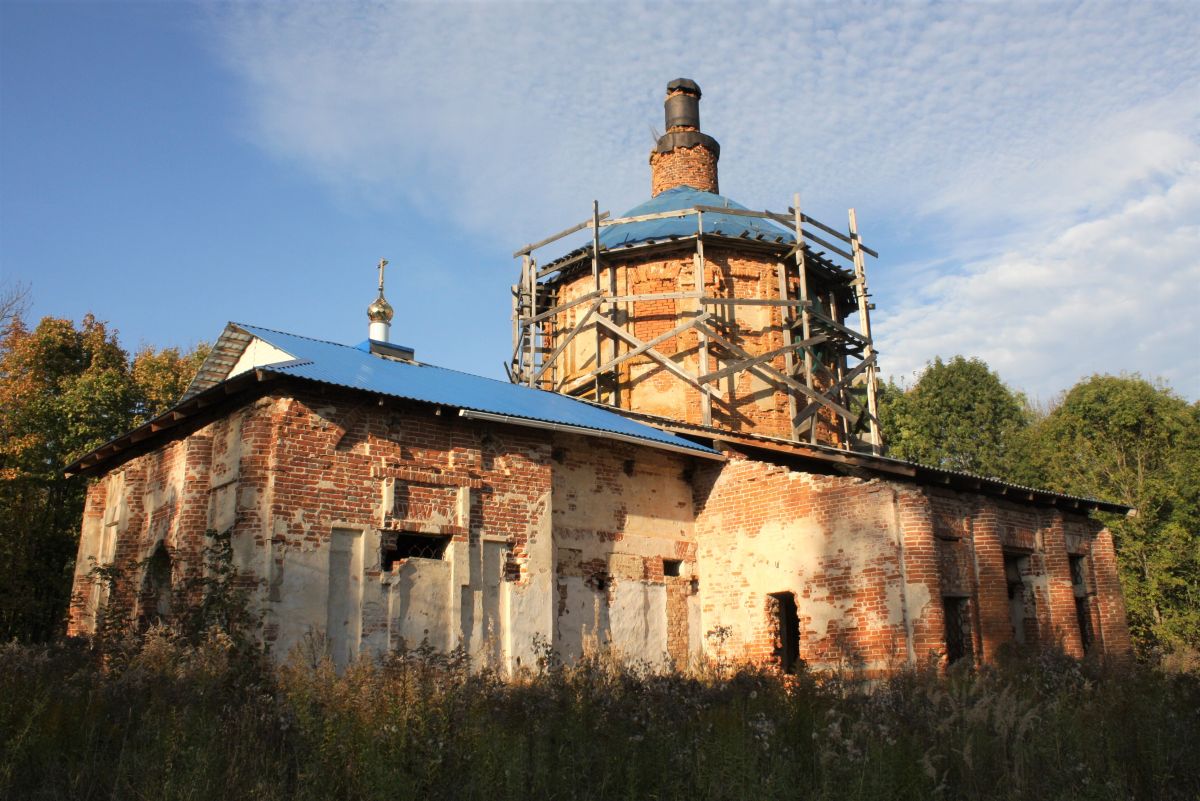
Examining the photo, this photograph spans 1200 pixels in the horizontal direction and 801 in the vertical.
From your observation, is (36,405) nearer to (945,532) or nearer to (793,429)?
(793,429)

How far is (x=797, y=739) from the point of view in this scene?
6.77 m

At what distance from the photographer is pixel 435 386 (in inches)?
501

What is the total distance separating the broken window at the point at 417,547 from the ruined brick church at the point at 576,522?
0.03 meters

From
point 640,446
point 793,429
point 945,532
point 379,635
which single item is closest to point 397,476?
point 379,635

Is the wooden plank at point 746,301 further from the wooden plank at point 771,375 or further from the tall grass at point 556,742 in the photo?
the tall grass at point 556,742

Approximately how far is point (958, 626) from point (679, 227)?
9.33 metres

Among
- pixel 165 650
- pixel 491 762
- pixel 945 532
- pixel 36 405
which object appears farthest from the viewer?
pixel 36 405

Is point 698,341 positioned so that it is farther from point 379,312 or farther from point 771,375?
point 379,312

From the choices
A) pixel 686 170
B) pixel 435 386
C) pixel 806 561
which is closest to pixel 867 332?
pixel 686 170

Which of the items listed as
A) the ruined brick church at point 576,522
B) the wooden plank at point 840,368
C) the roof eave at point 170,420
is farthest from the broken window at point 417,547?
the wooden plank at point 840,368

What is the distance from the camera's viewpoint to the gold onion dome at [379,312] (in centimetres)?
1716

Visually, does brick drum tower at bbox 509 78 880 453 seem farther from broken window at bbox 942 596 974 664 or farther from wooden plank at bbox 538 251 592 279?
Result: broken window at bbox 942 596 974 664

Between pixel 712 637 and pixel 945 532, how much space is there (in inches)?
145

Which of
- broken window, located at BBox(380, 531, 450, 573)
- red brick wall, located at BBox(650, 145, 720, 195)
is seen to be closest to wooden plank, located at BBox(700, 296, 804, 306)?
red brick wall, located at BBox(650, 145, 720, 195)
